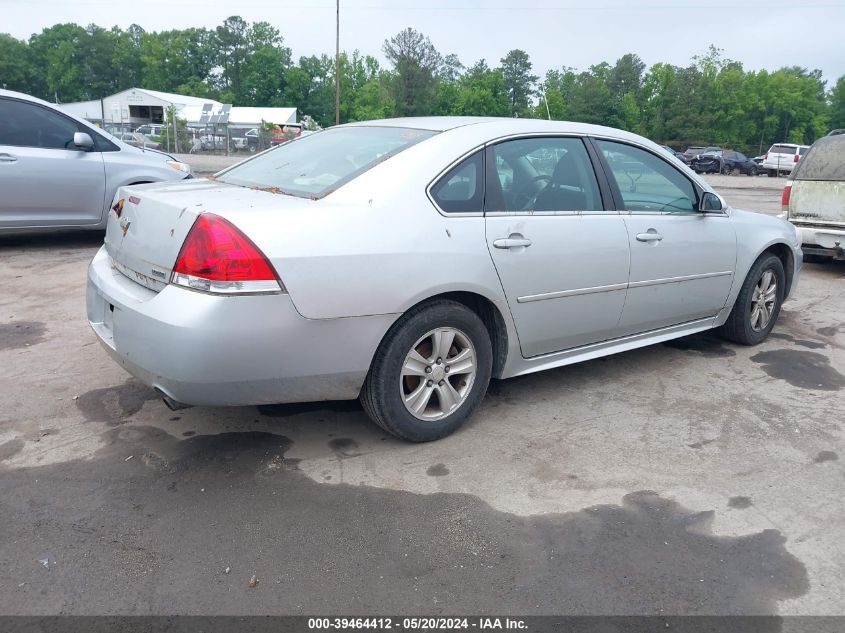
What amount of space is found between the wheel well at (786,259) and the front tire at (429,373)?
9.78ft

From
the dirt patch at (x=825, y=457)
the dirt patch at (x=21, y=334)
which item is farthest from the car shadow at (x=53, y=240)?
the dirt patch at (x=825, y=457)

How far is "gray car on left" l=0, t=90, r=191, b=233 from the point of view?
7.48 metres

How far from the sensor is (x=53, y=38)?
105000mm

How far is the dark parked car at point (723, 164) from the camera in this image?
4138 cm

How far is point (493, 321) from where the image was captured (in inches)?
145

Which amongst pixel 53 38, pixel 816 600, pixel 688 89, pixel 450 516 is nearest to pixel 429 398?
pixel 450 516

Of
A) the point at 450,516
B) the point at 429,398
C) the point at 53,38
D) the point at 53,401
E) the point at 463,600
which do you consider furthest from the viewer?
the point at 53,38

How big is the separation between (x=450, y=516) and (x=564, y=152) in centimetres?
221

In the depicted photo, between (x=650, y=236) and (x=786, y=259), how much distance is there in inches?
77.5

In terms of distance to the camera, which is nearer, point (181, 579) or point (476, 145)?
point (181, 579)

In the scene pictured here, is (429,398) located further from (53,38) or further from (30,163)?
(53,38)

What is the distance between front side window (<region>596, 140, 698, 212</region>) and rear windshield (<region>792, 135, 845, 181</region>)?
15.7 ft

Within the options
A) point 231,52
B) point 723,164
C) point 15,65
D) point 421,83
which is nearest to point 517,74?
point 421,83

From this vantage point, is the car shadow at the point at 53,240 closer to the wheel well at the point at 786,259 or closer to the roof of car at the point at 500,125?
the roof of car at the point at 500,125
